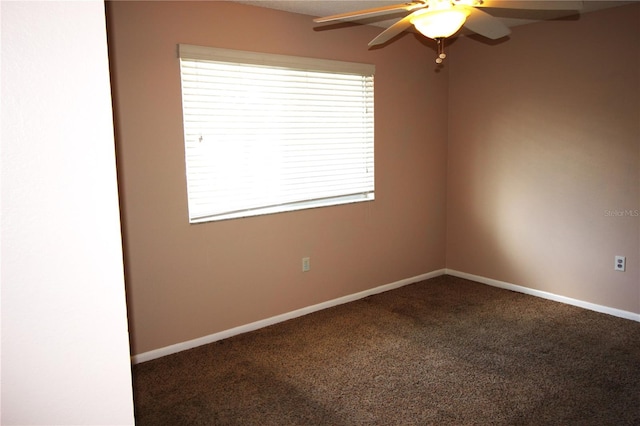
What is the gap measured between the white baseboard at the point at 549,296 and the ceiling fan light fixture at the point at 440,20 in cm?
284

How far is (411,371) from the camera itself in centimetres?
299

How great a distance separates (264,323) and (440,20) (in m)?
2.50

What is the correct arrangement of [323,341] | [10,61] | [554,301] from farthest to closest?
[554,301]
[323,341]
[10,61]

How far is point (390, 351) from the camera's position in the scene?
10.7ft

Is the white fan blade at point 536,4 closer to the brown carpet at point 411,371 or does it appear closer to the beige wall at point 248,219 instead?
the beige wall at point 248,219

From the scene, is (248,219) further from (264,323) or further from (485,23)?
(485,23)

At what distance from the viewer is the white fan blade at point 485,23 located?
2.25 metres

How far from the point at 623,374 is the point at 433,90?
2.87m

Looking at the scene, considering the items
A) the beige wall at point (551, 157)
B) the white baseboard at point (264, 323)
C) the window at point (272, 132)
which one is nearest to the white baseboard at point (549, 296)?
the beige wall at point (551, 157)

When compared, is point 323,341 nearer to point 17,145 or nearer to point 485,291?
point 485,291

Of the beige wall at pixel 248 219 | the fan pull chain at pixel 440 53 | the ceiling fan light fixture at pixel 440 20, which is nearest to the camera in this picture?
the ceiling fan light fixture at pixel 440 20

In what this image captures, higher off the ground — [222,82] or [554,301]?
[222,82]

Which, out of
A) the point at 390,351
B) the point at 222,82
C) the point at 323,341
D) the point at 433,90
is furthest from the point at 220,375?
the point at 433,90

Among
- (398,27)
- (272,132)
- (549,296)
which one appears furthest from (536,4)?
(549,296)
